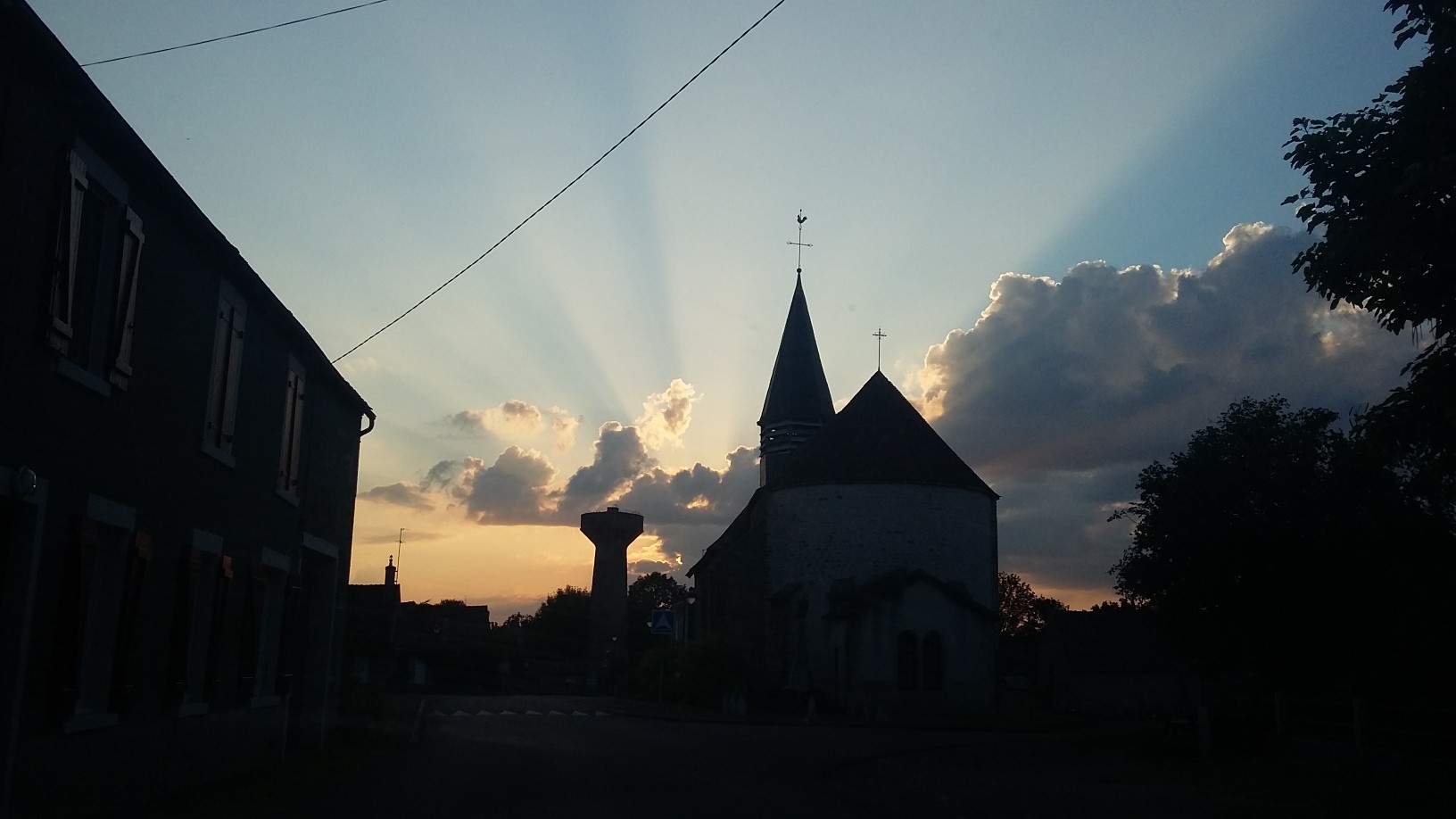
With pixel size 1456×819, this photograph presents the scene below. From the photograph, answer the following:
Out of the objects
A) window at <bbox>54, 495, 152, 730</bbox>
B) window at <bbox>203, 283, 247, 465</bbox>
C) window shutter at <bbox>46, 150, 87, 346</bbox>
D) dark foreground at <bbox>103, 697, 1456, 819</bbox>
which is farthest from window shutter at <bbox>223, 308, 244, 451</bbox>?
window shutter at <bbox>46, 150, 87, 346</bbox>

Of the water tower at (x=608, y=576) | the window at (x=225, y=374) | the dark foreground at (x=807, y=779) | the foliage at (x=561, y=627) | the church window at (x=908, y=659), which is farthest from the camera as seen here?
the foliage at (x=561, y=627)

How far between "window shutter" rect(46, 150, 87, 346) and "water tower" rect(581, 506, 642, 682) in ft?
184

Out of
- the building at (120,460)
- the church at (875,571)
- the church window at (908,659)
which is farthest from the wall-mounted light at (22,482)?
the church window at (908,659)

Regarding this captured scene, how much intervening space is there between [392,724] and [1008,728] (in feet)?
51.6

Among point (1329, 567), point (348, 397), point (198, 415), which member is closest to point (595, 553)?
point (1329, 567)

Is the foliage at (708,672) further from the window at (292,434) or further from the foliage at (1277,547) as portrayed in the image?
the window at (292,434)

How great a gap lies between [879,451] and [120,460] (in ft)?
120

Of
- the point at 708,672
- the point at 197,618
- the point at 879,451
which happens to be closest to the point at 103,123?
the point at 197,618

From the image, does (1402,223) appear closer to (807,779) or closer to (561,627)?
(807,779)

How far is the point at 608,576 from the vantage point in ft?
216

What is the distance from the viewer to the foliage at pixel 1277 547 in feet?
98.1

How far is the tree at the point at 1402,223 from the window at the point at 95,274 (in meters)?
11.2

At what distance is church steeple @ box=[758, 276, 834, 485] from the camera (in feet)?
188

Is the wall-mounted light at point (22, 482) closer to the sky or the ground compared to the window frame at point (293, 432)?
closer to the ground
